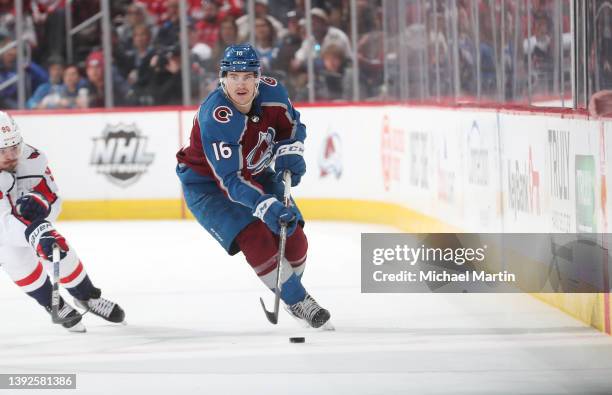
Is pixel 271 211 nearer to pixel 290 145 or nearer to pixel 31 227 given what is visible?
pixel 290 145

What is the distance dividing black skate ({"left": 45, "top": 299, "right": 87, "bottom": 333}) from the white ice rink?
0.07m

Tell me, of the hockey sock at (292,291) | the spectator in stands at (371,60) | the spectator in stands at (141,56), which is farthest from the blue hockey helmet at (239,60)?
the spectator in stands at (141,56)

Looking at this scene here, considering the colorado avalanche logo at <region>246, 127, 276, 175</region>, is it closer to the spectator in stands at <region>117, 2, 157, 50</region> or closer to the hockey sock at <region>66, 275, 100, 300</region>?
the hockey sock at <region>66, 275, 100, 300</region>

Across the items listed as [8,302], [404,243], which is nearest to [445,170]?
[404,243]

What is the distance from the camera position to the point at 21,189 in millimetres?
5441

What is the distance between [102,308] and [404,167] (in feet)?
14.3

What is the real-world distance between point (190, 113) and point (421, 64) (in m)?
2.54

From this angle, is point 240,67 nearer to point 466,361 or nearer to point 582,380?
point 466,361

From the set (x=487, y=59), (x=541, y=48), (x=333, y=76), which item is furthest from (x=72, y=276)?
(x=333, y=76)

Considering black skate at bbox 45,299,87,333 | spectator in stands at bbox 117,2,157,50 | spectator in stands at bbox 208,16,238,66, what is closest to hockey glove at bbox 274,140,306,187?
black skate at bbox 45,299,87,333

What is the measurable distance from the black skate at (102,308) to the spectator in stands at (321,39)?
237 inches

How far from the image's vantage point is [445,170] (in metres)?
8.15

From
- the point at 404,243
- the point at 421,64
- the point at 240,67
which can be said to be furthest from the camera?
the point at 421,64

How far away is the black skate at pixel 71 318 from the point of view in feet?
18.0
